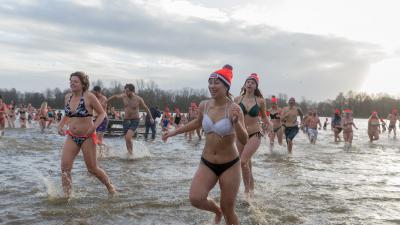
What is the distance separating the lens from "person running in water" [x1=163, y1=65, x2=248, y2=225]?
164 inches

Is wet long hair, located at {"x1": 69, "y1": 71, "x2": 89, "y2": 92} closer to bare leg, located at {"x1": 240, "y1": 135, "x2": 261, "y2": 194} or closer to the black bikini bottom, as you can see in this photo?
bare leg, located at {"x1": 240, "y1": 135, "x2": 261, "y2": 194}

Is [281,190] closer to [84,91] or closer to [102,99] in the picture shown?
[84,91]

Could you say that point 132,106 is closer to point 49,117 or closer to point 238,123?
point 238,123

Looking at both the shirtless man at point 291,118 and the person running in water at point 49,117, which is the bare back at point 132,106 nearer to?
the shirtless man at point 291,118

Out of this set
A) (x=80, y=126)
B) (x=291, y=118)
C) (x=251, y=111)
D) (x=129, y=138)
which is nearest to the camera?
(x=80, y=126)

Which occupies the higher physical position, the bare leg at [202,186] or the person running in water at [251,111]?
the person running in water at [251,111]

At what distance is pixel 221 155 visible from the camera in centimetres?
421

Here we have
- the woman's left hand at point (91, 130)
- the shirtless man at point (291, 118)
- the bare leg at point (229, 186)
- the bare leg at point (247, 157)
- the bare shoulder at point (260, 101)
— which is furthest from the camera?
the shirtless man at point (291, 118)

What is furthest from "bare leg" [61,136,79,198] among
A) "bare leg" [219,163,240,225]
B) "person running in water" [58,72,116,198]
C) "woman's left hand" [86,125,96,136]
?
"bare leg" [219,163,240,225]

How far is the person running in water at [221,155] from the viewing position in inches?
164

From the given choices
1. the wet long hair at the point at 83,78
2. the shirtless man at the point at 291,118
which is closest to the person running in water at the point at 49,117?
the shirtless man at the point at 291,118

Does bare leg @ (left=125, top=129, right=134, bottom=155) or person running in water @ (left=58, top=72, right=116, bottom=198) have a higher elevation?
person running in water @ (left=58, top=72, right=116, bottom=198)

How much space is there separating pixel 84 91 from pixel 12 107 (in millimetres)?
26208

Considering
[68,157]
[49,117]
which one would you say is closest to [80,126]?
[68,157]
